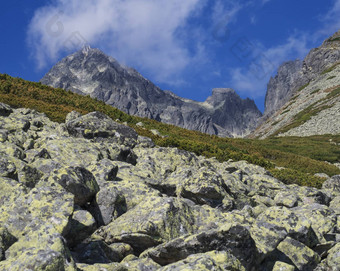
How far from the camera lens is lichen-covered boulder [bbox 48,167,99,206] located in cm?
822

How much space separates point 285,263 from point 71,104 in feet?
100

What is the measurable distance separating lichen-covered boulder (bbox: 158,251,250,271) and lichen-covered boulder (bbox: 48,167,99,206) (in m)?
3.74

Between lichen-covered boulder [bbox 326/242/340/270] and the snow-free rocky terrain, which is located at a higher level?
the snow-free rocky terrain

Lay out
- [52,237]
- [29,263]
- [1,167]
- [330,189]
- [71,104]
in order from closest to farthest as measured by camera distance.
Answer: [29,263]
[52,237]
[1,167]
[330,189]
[71,104]

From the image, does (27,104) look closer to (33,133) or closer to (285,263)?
(33,133)

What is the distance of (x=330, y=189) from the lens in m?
19.7

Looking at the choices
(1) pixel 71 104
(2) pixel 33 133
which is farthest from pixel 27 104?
(2) pixel 33 133

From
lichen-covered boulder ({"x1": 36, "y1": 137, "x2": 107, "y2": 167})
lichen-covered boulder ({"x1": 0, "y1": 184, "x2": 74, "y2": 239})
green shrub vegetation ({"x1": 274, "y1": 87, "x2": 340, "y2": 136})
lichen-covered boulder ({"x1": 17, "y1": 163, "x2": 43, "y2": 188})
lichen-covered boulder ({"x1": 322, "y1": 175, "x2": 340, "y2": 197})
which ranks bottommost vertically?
lichen-covered boulder ({"x1": 0, "y1": 184, "x2": 74, "y2": 239})

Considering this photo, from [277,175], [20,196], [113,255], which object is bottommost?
[113,255]

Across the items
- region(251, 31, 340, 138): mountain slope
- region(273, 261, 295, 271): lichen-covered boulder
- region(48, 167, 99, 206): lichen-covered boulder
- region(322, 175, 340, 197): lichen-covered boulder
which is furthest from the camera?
region(251, 31, 340, 138): mountain slope

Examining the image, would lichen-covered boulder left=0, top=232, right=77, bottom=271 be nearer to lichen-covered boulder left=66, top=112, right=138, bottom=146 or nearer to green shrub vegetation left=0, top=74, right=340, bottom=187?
lichen-covered boulder left=66, top=112, right=138, bottom=146

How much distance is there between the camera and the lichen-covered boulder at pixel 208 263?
521 cm

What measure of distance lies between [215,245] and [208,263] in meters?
1.38

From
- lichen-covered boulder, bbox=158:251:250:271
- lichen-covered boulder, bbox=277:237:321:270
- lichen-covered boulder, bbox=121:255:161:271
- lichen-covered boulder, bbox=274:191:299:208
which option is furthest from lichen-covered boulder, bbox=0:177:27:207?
lichen-covered boulder, bbox=274:191:299:208
